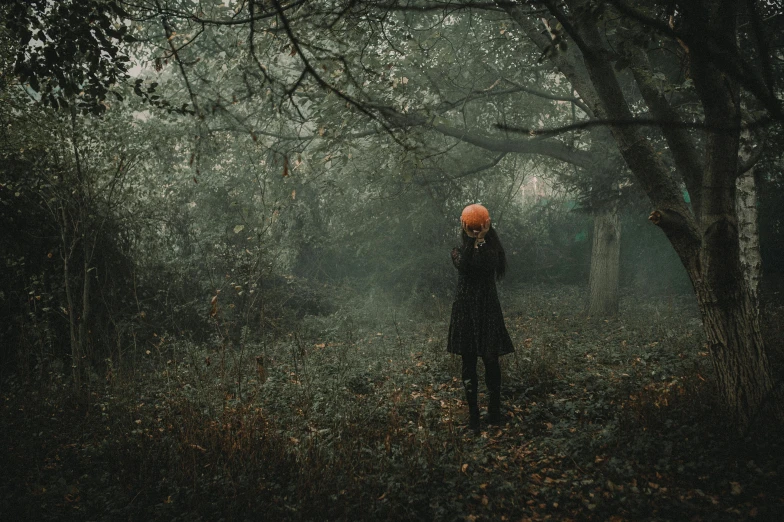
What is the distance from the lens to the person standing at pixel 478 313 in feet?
15.8

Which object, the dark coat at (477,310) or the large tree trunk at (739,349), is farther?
the dark coat at (477,310)

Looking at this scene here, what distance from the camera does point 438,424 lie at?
4785 millimetres

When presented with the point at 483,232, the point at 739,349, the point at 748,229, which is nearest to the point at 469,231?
the point at 483,232

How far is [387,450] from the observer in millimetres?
4160

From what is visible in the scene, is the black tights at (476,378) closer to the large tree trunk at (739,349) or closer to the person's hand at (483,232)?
the person's hand at (483,232)

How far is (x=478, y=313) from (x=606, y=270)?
7838 mm

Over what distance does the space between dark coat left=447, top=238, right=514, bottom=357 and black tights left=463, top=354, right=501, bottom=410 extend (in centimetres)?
9

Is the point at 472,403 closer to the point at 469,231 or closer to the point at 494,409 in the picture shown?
the point at 494,409

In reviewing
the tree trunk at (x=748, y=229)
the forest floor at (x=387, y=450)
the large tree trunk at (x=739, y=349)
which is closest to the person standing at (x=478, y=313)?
the forest floor at (x=387, y=450)

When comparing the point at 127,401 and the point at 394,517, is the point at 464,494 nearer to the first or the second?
the point at 394,517

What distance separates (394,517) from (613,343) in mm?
6047

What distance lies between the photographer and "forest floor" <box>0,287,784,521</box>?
3.42 m

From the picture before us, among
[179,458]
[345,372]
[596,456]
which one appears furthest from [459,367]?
[179,458]

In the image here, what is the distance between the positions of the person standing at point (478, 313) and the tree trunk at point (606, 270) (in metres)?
7.38
